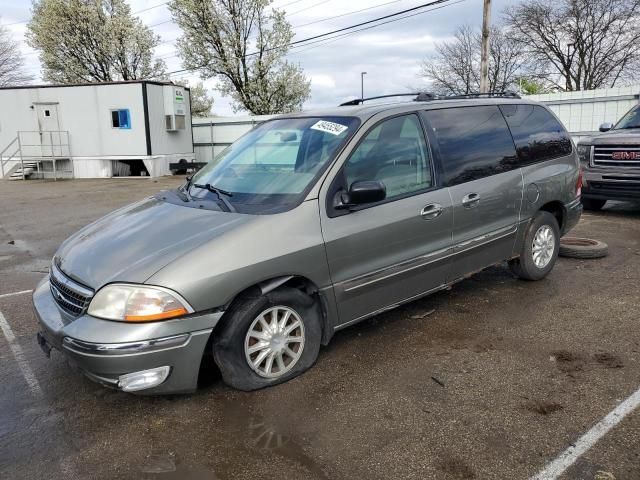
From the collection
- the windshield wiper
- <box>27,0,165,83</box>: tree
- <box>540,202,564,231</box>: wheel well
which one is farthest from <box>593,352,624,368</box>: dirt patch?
<box>27,0,165,83</box>: tree

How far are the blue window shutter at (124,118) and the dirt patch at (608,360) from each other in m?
20.7

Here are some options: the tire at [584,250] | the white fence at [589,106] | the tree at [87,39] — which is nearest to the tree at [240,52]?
the tree at [87,39]

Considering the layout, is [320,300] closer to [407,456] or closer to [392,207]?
[392,207]

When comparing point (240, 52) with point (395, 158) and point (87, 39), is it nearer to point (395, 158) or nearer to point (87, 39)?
point (87, 39)

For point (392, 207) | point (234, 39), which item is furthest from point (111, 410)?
point (234, 39)

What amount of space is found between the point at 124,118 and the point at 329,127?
19.5 m

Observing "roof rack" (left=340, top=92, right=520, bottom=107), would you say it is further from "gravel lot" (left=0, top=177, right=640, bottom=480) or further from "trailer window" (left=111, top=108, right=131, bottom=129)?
"trailer window" (left=111, top=108, right=131, bottom=129)

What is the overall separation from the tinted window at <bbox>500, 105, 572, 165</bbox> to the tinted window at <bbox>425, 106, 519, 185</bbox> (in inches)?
5.3

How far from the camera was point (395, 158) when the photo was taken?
159 inches

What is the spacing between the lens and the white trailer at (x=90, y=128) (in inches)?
839

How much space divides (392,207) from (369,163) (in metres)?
0.36

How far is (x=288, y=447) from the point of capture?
2865 millimetres

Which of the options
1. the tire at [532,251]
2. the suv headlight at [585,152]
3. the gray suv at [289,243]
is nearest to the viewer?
the gray suv at [289,243]

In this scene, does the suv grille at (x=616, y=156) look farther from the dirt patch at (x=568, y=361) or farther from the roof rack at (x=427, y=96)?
the dirt patch at (x=568, y=361)
